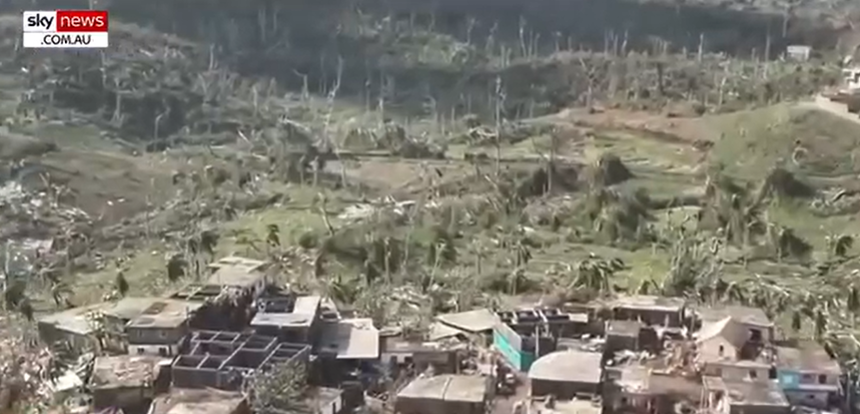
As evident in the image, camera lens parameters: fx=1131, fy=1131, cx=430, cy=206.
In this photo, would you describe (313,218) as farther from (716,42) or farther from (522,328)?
(716,42)

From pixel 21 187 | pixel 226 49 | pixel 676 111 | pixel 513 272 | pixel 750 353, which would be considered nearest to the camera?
pixel 750 353

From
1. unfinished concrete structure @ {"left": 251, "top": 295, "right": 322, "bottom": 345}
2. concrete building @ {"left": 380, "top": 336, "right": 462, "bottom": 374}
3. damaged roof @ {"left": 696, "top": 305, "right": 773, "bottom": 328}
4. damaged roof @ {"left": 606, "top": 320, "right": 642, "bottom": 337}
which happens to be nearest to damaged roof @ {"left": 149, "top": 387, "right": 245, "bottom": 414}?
unfinished concrete structure @ {"left": 251, "top": 295, "right": 322, "bottom": 345}

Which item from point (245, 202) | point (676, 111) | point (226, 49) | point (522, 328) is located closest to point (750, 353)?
point (522, 328)

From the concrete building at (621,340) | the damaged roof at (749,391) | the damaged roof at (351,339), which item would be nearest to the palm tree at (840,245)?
the concrete building at (621,340)

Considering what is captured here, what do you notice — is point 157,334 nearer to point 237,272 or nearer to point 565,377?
point 237,272

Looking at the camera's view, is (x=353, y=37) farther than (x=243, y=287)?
Yes

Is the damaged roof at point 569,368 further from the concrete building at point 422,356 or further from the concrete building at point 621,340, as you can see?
the concrete building at point 422,356

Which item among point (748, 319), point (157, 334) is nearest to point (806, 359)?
point (748, 319)
